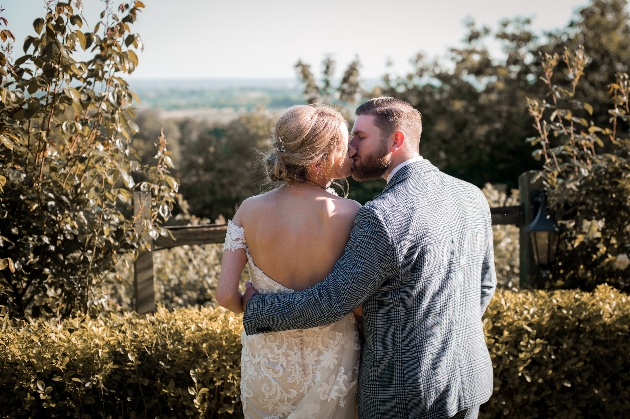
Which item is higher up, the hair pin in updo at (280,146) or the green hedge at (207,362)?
the hair pin in updo at (280,146)

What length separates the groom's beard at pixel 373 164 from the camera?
2.28m

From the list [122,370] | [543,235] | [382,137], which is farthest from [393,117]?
[543,235]

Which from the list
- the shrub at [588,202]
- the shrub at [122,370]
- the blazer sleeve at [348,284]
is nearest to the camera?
the blazer sleeve at [348,284]

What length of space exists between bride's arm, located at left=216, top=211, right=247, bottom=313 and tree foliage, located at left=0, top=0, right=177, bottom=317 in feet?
4.59

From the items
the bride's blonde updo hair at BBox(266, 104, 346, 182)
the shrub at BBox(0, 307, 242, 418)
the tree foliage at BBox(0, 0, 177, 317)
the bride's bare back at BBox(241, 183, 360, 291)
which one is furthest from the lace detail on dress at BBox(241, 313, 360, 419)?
the tree foliage at BBox(0, 0, 177, 317)

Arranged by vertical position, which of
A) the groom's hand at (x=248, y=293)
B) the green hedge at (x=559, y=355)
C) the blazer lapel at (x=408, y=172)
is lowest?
the green hedge at (x=559, y=355)

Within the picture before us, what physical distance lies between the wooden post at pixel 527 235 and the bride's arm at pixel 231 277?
2.82 m

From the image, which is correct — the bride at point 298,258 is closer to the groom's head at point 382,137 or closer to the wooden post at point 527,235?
the groom's head at point 382,137

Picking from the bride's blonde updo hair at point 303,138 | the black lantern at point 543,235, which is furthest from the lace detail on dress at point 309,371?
the black lantern at point 543,235

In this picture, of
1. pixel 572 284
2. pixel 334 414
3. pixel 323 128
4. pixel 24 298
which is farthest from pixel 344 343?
pixel 572 284

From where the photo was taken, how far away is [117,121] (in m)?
3.57

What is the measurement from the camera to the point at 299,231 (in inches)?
85.7

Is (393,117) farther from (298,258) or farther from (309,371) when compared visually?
(309,371)

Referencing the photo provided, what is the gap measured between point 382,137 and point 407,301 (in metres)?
0.59
